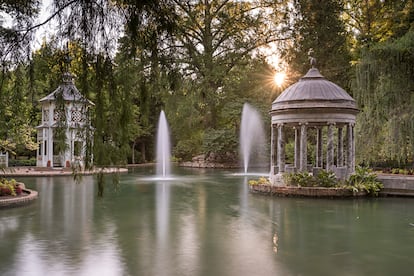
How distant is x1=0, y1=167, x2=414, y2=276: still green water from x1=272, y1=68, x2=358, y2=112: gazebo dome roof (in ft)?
11.2

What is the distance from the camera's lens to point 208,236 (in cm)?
930

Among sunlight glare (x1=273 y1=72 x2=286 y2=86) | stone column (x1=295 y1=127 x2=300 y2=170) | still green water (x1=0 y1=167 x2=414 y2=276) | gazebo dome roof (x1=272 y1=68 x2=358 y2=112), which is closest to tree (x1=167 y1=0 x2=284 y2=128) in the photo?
sunlight glare (x1=273 y1=72 x2=286 y2=86)

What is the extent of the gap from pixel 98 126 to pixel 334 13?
2777 centimetres

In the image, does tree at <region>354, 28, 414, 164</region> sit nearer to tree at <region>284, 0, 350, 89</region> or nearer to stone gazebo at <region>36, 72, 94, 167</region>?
tree at <region>284, 0, 350, 89</region>

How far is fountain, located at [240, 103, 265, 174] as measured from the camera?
3619 centimetres

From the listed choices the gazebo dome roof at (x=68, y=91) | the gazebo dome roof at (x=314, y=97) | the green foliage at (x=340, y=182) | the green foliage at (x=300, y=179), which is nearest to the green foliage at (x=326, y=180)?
the green foliage at (x=340, y=182)

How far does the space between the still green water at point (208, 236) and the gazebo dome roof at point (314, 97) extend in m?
3.41

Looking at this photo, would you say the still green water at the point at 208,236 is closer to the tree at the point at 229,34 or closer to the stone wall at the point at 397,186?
the stone wall at the point at 397,186

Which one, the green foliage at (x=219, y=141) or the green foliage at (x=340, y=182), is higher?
the green foliage at (x=219, y=141)

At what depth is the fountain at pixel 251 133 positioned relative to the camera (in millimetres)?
36188

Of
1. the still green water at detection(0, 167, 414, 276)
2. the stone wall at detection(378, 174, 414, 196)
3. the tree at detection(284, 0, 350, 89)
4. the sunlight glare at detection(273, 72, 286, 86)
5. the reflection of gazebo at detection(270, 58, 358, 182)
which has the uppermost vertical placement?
the tree at detection(284, 0, 350, 89)

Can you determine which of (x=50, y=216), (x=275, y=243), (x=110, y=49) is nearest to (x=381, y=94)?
(x=275, y=243)

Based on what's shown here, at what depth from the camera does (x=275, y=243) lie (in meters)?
8.65

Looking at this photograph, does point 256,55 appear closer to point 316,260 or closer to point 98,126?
point 316,260
